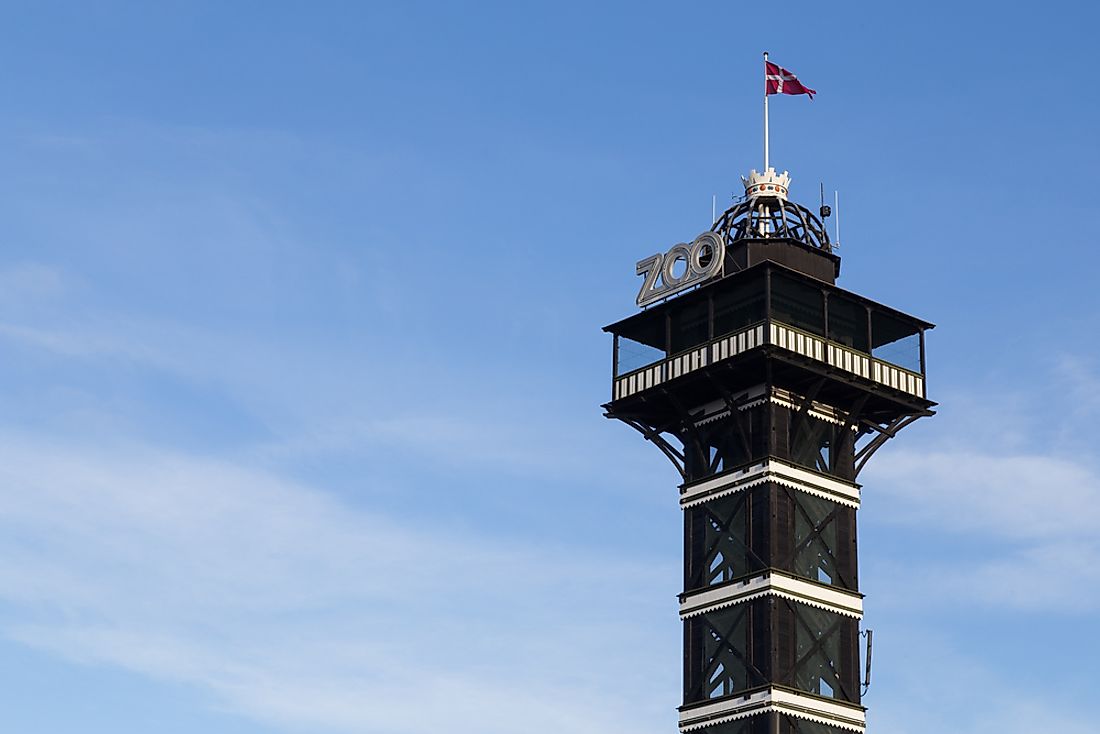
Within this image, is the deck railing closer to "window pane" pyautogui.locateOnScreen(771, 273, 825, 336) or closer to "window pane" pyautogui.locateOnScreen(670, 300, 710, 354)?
"window pane" pyautogui.locateOnScreen(771, 273, 825, 336)

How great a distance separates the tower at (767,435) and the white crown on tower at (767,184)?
647mm

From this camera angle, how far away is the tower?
12619cm

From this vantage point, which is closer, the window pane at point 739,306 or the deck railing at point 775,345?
the deck railing at point 775,345

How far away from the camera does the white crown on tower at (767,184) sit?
141500 millimetres

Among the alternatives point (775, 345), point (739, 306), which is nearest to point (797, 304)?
point (739, 306)

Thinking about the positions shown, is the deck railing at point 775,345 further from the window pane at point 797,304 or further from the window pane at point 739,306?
the window pane at point 797,304

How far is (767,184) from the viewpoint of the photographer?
14188cm

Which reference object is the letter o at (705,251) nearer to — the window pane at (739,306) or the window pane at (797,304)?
the window pane at (739,306)

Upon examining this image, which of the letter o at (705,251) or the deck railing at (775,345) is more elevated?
the letter o at (705,251)

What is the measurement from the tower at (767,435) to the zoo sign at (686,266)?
14 centimetres

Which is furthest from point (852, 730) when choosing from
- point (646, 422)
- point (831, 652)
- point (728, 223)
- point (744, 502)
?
point (728, 223)

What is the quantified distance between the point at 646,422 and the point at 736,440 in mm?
7836

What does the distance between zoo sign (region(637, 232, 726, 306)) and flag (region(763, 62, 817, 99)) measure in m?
11.4

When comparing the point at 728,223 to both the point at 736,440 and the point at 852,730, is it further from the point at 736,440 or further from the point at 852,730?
the point at 852,730
